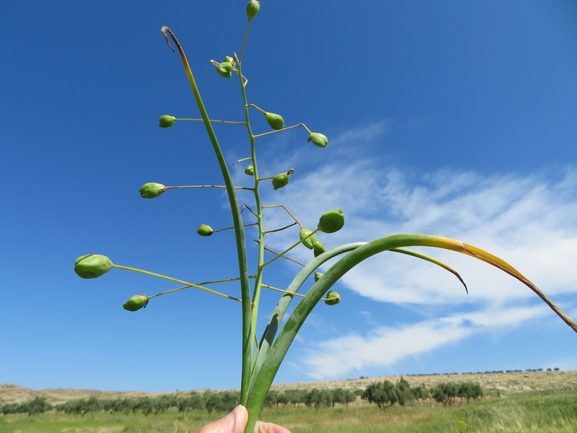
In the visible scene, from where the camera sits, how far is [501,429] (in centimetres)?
1110

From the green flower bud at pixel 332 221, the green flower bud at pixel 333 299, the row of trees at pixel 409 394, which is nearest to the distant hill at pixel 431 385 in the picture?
the row of trees at pixel 409 394

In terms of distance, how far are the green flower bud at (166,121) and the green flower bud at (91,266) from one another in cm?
48

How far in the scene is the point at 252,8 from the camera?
40.7 inches

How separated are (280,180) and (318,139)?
234mm

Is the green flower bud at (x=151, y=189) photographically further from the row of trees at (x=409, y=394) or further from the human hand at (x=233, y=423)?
the row of trees at (x=409, y=394)

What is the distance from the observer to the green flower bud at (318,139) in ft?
4.01

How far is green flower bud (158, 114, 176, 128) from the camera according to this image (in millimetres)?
1176

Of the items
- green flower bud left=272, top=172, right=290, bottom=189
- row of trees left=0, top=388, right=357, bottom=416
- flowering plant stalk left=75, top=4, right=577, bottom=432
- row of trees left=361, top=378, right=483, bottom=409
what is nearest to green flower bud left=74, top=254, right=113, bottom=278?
flowering plant stalk left=75, top=4, right=577, bottom=432

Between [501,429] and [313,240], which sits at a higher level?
[313,240]

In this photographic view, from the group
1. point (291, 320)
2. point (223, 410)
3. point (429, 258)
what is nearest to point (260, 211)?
point (291, 320)

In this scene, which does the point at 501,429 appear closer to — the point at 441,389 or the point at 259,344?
the point at 259,344

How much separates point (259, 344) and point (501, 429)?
13.7 m

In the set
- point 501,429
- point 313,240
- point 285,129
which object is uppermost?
point 285,129

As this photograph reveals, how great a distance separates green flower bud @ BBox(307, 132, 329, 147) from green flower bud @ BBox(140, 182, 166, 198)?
0.52m
